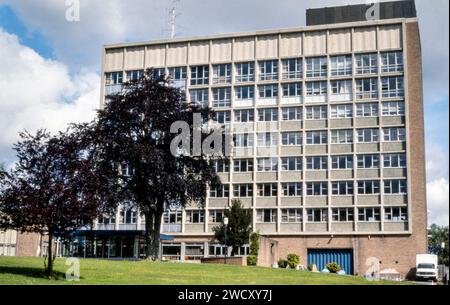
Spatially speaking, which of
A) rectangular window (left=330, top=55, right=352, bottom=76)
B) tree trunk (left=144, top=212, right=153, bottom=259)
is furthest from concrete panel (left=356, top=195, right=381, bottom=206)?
tree trunk (left=144, top=212, right=153, bottom=259)

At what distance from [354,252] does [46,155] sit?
2044 inches

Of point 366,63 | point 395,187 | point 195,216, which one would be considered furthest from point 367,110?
point 195,216

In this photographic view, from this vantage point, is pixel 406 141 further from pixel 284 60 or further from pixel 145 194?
pixel 145 194

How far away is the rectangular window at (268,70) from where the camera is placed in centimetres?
7875

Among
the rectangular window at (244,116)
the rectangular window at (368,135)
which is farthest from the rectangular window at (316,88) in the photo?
the rectangular window at (244,116)

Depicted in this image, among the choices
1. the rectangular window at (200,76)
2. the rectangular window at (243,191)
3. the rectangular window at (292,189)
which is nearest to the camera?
the rectangular window at (292,189)

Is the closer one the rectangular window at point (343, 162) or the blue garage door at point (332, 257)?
the blue garage door at point (332, 257)

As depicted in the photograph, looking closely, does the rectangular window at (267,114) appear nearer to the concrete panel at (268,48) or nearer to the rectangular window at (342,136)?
the concrete panel at (268,48)

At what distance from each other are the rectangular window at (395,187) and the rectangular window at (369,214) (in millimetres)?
2405

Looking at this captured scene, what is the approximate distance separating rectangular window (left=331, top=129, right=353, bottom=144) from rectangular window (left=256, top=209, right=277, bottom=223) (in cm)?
1052

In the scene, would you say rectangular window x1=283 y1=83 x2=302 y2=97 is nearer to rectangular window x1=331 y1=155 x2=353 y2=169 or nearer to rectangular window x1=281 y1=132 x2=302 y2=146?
rectangular window x1=281 y1=132 x2=302 y2=146

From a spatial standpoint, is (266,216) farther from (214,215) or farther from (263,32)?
(263,32)

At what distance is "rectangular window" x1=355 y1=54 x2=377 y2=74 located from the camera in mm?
75325
